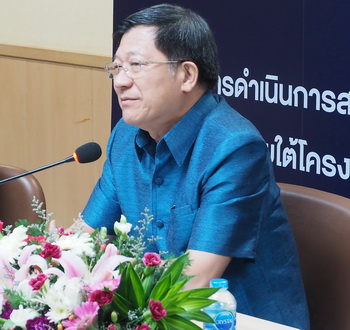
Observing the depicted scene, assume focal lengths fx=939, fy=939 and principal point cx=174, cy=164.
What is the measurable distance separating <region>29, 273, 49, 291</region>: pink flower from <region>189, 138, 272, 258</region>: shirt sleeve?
2.31ft

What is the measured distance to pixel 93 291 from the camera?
1.42 meters

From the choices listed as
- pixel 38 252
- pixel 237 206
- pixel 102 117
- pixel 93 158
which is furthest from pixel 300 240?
pixel 102 117

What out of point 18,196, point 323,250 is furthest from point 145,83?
point 18,196

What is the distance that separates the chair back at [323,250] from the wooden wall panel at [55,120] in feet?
6.95

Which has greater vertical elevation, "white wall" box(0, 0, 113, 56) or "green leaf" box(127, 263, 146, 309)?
"green leaf" box(127, 263, 146, 309)

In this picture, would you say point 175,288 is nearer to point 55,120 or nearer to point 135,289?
point 135,289

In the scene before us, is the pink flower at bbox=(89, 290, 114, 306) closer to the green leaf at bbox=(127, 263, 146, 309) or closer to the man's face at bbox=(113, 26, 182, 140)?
the green leaf at bbox=(127, 263, 146, 309)

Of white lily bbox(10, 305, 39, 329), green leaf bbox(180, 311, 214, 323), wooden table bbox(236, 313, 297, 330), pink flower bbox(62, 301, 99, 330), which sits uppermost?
pink flower bbox(62, 301, 99, 330)

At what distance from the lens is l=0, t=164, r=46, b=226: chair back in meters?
2.70

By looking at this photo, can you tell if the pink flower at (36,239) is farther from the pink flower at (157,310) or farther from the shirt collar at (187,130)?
the shirt collar at (187,130)

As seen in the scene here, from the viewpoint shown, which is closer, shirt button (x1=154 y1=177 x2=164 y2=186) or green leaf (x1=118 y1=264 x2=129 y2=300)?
green leaf (x1=118 y1=264 x2=129 y2=300)

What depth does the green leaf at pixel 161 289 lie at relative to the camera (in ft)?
4.80

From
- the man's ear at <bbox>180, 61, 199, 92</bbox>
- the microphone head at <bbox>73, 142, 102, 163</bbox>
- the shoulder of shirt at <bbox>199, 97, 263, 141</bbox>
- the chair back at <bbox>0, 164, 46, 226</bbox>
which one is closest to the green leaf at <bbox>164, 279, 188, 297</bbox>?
the microphone head at <bbox>73, 142, 102, 163</bbox>

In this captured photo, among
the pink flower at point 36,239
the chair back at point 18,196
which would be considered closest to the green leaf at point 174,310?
the pink flower at point 36,239
